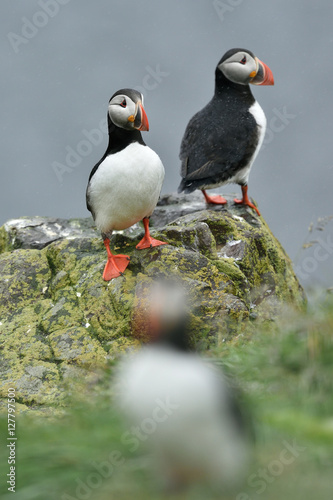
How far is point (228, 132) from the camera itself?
9.36 meters

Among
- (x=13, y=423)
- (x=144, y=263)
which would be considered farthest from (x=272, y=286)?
(x=13, y=423)

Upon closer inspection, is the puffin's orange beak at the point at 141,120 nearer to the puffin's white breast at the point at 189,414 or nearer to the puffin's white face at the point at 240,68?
the puffin's white face at the point at 240,68

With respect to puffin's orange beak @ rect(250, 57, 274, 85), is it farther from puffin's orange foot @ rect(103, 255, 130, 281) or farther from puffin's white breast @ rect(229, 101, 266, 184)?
puffin's orange foot @ rect(103, 255, 130, 281)

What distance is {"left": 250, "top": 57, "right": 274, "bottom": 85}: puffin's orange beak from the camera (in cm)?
990

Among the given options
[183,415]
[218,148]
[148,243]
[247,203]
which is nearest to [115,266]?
[148,243]

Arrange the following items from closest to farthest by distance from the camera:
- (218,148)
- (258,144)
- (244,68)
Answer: (218,148) < (258,144) < (244,68)

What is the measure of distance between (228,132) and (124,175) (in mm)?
2646

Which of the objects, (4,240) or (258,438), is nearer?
(258,438)

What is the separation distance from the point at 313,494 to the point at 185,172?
22.1 feet

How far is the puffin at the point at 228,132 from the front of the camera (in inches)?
367

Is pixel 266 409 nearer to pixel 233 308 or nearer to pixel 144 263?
pixel 233 308

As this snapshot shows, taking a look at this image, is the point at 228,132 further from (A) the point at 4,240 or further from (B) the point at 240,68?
(A) the point at 4,240

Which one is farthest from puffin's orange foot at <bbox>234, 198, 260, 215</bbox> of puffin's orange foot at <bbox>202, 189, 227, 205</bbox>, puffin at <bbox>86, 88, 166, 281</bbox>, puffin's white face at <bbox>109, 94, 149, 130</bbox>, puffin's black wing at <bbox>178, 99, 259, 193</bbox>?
puffin's white face at <bbox>109, 94, 149, 130</bbox>

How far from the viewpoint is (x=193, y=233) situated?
813 cm
